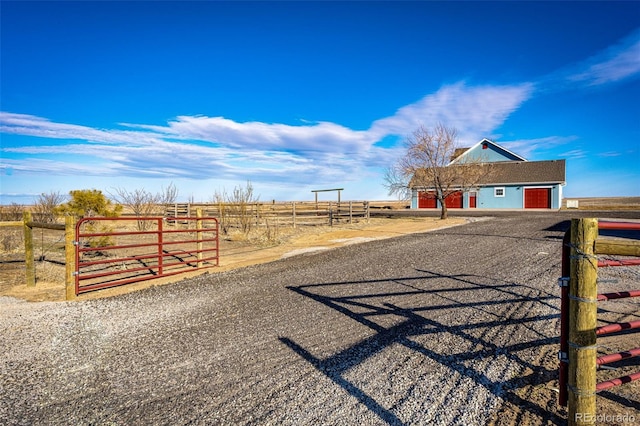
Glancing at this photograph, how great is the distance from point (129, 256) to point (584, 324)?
1275 centimetres

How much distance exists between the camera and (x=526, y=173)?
124ft

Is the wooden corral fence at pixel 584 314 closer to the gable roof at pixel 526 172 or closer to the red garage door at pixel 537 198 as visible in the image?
the gable roof at pixel 526 172

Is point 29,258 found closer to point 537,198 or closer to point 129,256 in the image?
point 129,256

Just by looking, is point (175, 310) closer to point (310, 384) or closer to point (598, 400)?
point (310, 384)

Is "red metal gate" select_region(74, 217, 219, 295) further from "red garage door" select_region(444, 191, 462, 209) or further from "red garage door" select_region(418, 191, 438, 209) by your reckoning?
"red garage door" select_region(444, 191, 462, 209)

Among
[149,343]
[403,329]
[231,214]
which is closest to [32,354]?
[149,343]

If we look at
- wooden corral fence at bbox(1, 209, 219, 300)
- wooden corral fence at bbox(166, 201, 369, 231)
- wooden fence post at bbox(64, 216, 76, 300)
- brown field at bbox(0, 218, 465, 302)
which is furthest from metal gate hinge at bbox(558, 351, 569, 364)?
wooden corral fence at bbox(166, 201, 369, 231)

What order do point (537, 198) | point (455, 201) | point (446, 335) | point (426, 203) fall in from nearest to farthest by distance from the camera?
1. point (446, 335)
2. point (537, 198)
3. point (455, 201)
4. point (426, 203)

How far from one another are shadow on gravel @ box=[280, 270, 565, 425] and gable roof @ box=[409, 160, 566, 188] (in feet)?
104

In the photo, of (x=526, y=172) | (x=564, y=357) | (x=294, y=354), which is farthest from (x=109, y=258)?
(x=526, y=172)

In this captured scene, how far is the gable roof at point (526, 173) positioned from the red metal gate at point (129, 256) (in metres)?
30.7

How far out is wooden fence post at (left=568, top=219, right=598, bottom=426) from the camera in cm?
268

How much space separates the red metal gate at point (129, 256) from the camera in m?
7.78

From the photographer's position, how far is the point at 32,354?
14.9 ft
